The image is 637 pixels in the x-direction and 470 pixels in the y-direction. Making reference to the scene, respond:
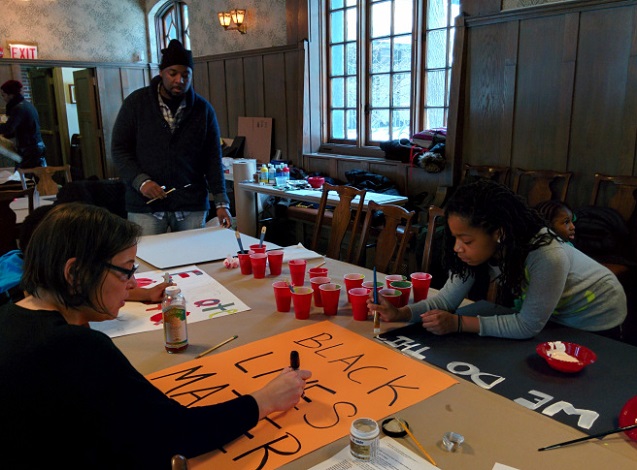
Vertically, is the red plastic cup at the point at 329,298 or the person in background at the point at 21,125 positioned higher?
the person in background at the point at 21,125

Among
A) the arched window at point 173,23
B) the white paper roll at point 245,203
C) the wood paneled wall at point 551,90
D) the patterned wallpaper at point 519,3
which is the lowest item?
the white paper roll at point 245,203

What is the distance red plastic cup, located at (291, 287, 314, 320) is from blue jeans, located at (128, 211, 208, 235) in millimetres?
1322

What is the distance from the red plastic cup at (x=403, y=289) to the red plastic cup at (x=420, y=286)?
2 cm

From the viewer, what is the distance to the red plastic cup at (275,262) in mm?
2068

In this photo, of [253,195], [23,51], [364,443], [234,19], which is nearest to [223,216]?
[364,443]

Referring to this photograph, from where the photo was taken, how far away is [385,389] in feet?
3.97

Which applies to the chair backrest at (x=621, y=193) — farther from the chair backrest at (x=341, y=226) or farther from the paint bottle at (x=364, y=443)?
the paint bottle at (x=364, y=443)

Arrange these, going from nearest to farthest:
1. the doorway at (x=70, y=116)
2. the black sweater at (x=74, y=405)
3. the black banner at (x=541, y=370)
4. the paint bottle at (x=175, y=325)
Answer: the black sweater at (x=74, y=405) → the black banner at (x=541, y=370) → the paint bottle at (x=175, y=325) → the doorway at (x=70, y=116)

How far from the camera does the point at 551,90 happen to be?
3.84 meters

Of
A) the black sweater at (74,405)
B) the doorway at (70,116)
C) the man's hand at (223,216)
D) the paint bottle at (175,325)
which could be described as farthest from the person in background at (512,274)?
the doorway at (70,116)

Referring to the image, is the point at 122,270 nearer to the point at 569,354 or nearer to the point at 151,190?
the point at 569,354

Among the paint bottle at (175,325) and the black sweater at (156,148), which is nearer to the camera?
the paint bottle at (175,325)

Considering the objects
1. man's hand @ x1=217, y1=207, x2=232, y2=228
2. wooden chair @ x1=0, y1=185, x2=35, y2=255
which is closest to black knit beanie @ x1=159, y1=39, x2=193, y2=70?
man's hand @ x1=217, y1=207, x2=232, y2=228

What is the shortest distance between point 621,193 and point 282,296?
2.77 meters
